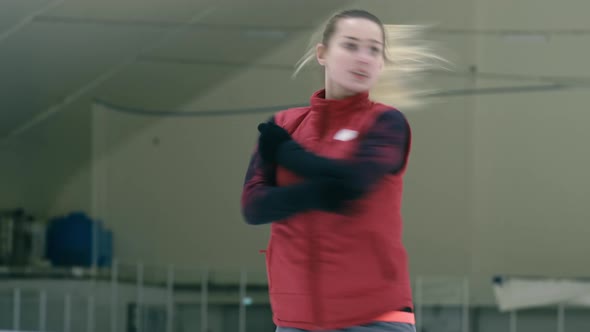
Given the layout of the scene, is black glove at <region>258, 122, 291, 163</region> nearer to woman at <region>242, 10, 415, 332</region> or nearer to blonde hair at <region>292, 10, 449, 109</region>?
woman at <region>242, 10, 415, 332</region>

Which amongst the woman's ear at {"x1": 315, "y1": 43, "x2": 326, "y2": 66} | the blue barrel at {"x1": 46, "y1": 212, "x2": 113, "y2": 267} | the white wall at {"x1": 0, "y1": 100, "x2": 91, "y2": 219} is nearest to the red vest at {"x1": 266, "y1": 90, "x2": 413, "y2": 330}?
the woman's ear at {"x1": 315, "y1": 43, "x2": 326, "y2": 66}

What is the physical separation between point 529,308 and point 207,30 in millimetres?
2422

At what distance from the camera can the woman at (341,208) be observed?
1.06 meters

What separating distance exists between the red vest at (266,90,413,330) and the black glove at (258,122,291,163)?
32mm

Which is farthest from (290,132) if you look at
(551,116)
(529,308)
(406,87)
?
(551,116)

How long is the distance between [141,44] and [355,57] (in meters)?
4.89

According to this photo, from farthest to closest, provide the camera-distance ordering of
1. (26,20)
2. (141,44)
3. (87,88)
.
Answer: (87,88), (141,44), (26,20)

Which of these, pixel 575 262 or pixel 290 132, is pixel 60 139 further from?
pixel 290 132

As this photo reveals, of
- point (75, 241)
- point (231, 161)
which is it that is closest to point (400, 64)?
point (231, 161)

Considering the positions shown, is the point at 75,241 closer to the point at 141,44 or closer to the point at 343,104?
the point at 141,44

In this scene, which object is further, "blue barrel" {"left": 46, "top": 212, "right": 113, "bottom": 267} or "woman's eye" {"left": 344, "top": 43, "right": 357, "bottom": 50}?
"blue barrel" {"left": 46, "top": 212, "right": 113, "bottom": 267}

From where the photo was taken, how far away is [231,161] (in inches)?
245

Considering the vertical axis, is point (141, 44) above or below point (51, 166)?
above

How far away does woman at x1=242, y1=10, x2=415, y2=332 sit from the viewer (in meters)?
1.06
